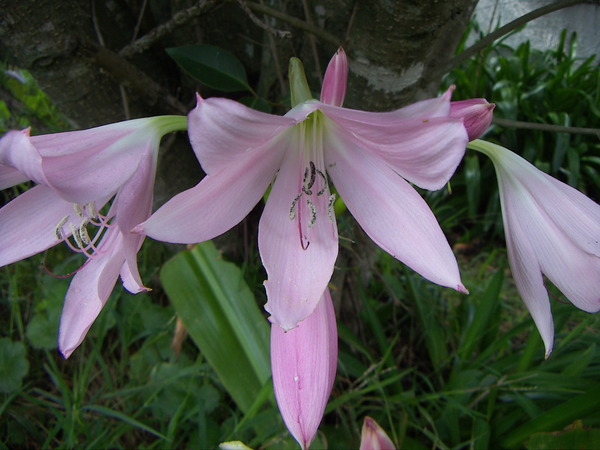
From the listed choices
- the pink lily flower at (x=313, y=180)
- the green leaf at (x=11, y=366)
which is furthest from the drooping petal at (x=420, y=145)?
the green leaf at (x=11, y=366)

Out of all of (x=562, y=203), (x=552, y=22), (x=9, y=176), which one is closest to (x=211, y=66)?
(x=9, y=176)

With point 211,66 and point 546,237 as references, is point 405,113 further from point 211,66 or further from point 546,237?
point 211,66

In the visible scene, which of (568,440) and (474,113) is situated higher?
(474,113)

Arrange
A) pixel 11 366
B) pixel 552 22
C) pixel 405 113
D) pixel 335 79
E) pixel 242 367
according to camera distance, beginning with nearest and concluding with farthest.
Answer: pixel 405 113
pixel 335 79
pixel 242 367
pixel 11 366
pixel 552 22

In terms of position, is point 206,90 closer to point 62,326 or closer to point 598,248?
point 62,326

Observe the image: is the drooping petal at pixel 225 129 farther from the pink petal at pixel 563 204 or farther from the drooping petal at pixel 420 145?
the pink petal at pixel 563 204

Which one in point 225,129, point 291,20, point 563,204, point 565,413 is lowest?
point 565,413

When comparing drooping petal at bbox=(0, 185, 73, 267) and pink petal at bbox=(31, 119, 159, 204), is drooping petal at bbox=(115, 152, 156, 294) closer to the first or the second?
pink petal at bbox=(31, 119, 159, 204)
